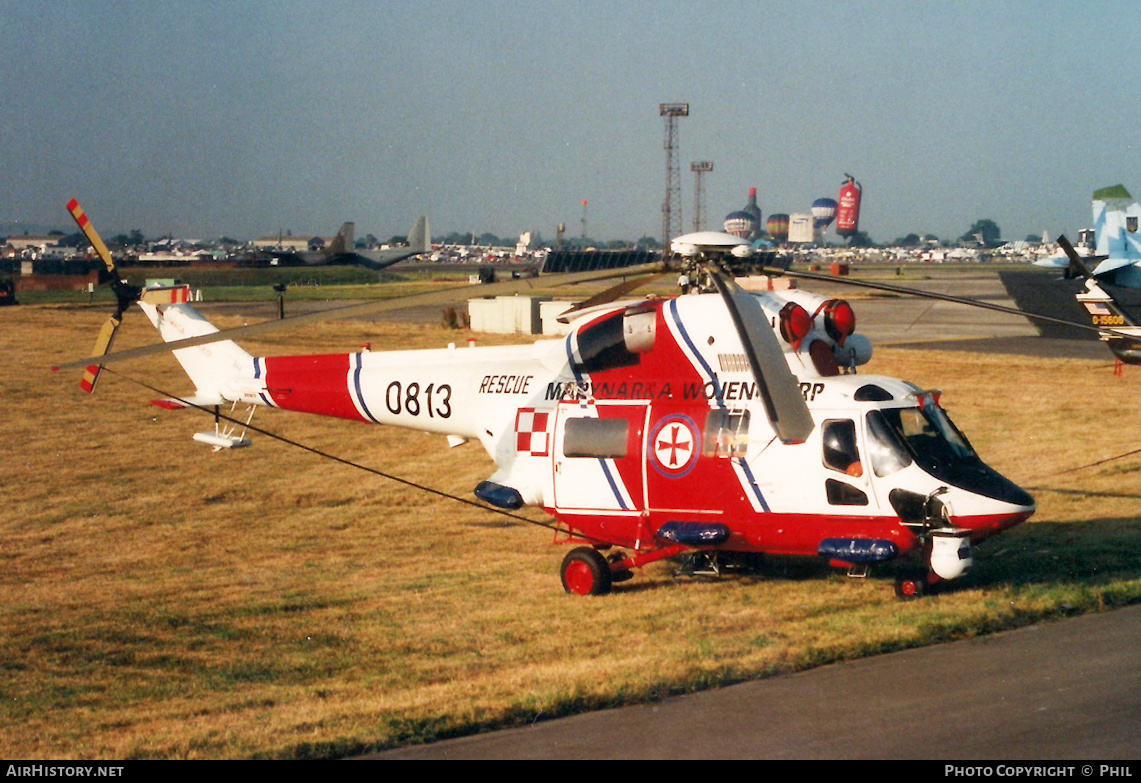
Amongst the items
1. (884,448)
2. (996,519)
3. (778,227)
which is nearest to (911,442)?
(884,448)

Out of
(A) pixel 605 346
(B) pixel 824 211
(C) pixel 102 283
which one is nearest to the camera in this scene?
(A) pixel 605 346

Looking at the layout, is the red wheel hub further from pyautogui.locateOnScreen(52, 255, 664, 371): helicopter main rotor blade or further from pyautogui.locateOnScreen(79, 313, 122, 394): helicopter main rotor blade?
pyautogui.locateOnScreen(79, 313, 122, 394): helicopter main rotor blade

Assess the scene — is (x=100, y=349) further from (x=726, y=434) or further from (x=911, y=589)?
(x=911, y=589)

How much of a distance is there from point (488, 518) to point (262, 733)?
25.5ft

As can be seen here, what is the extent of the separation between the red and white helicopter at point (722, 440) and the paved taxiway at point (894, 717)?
5.14 feet

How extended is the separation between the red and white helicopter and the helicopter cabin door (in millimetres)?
15

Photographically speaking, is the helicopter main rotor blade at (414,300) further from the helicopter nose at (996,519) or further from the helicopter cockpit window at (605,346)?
the helicopter nose at (996,519)

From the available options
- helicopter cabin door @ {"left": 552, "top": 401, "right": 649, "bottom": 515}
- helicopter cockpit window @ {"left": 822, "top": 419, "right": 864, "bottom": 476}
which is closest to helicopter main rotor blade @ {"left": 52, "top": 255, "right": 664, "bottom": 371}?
helicopter cabin door @ {"left": 552, "top": 401, "right": 649, "bottom": 515}

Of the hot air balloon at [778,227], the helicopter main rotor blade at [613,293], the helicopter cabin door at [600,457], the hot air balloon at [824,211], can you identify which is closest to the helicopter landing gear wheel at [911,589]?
the helicopter cabin door at [600,457]

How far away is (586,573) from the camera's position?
11.0 metres

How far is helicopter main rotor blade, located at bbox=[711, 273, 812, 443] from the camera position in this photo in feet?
27.8

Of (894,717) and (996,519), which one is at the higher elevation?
(996,519)

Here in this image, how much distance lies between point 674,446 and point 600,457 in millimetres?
870
